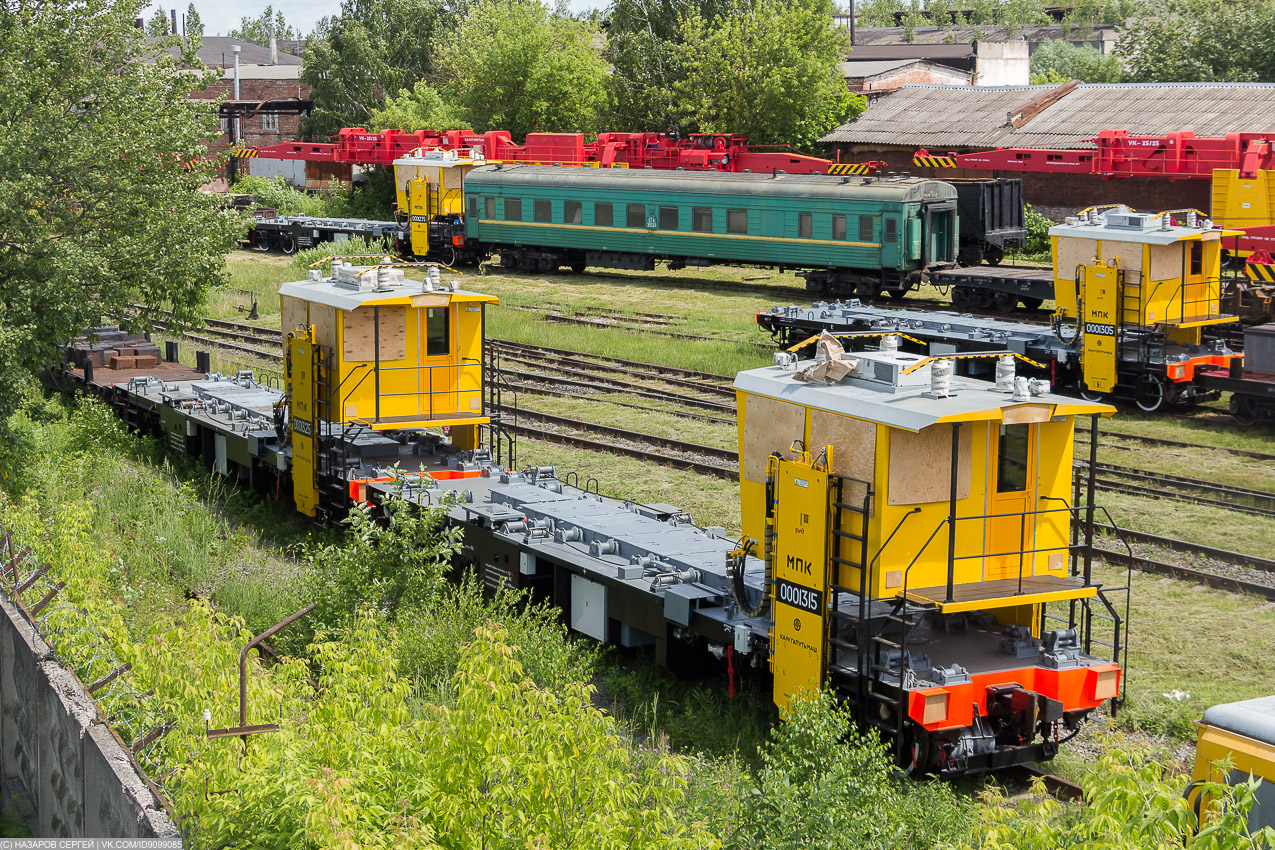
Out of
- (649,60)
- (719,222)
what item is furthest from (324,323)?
(649,60)

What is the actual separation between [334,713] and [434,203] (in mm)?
39201

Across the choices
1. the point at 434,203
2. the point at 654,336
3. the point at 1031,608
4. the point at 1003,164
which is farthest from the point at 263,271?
the point at 1031,608

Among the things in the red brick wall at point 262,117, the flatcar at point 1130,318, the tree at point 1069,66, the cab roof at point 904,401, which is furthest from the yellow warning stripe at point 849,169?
the tree at point 1069,66

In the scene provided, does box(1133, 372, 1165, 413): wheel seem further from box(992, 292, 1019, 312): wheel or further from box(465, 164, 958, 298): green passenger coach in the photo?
box(465, 164, 958, 298): green passenger coach

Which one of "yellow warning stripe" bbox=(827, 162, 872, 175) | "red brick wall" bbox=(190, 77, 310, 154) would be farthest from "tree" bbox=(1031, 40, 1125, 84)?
"yellow warning stripe" bbox=(827, 162, 872, 175)

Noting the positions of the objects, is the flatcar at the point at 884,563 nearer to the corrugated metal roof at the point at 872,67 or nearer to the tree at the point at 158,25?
the tree at the point at 158,25

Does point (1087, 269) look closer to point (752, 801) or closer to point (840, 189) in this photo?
point (840, 189)

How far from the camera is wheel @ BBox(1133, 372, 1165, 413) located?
77.5 ft

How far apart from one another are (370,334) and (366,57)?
61.9 m

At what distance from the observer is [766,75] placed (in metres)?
55.6

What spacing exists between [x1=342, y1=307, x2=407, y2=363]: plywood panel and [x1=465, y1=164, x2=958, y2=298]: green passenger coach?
21441 millimetres

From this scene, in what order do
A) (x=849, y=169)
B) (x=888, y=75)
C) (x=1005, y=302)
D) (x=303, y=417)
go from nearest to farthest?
(x=303, y=417) < (x=1005, y=302) < (x=849, y=169) < (x=888, y=75)

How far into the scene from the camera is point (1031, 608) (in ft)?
35.2

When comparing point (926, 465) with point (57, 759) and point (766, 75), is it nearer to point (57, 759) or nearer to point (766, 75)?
point (57, 759)
